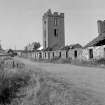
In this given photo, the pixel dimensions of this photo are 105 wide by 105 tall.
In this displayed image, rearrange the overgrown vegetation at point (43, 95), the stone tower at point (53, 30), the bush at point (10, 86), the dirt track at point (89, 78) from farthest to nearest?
the stone tower at point (53, 30)
the dirt track at point (89, 78)
the bush at point (10, 86)
the overgrown vegetation at point (43, 95)

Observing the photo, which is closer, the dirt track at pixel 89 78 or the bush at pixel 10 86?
the bush at pixel 10 86

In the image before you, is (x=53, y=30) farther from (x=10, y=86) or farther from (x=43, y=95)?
(x=43, y=95)

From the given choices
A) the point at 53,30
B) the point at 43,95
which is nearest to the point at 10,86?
the point at 43,95

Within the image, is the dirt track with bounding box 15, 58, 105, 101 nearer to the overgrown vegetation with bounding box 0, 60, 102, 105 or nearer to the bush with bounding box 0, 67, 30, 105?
the overgrown vegetation with bounding box 0, 60, 102, 105

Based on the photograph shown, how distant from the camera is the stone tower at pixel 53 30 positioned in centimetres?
4494

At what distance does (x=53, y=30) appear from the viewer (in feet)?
152

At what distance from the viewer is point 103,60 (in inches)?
631

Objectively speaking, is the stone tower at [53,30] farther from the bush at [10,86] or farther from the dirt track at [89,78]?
the bush at [10,86]


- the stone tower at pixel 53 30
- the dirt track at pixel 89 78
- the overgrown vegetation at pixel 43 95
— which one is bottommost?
the overgrown vegetation at pixel 43 95

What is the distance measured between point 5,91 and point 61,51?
21.5 metres

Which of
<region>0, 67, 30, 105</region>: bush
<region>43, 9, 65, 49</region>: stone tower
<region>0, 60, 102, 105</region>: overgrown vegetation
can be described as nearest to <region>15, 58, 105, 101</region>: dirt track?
<region>0, 60, 102, 105</region>: overgrown vegetation

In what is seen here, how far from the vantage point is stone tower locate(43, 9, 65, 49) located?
44.9 m

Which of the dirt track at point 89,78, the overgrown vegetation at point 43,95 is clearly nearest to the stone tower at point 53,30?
the dirt track at point 89,78

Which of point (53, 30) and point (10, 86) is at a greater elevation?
point (53, 30)
